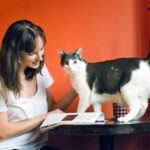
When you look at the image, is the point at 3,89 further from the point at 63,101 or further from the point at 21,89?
the point at 63,101

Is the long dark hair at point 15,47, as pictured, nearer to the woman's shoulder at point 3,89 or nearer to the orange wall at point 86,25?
the woman's shoulder at point 3,89

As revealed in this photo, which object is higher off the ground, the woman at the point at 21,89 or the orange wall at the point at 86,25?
the orange wall at the point at 86,25

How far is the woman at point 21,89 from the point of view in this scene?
123 cm

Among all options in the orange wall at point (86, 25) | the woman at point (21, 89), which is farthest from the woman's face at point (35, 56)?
the orange wall at point (86, 25)

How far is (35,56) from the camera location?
1.26 meters

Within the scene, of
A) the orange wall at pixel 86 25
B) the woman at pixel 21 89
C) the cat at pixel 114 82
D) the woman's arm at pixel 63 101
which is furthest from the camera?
the orange wall at pixel 86 25

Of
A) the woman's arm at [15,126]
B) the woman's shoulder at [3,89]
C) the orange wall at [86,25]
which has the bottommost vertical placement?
the woman's arm at [15,126]

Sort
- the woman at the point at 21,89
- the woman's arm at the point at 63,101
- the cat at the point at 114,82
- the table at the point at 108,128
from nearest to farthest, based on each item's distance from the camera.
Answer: the table at the point at 108,128 → the cat at the point at 114,82 → the woman at the point at 21,89 → the woman's arm at the point at 63,101

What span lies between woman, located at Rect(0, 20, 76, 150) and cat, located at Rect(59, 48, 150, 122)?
5.4 inches

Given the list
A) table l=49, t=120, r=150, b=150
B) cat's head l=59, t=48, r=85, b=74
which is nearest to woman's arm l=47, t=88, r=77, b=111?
cat's head l=59, t=48, r=85, b=74

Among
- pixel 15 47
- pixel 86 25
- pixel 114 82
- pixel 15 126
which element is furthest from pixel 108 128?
pixel 86 25

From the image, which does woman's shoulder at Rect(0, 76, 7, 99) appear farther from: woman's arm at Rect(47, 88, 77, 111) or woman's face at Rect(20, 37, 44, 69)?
woman's arm at Rect(47, 88, 77, 111)

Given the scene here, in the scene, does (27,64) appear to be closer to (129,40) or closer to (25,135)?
(25,135)

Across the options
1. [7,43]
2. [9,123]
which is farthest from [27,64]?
[9,123]
